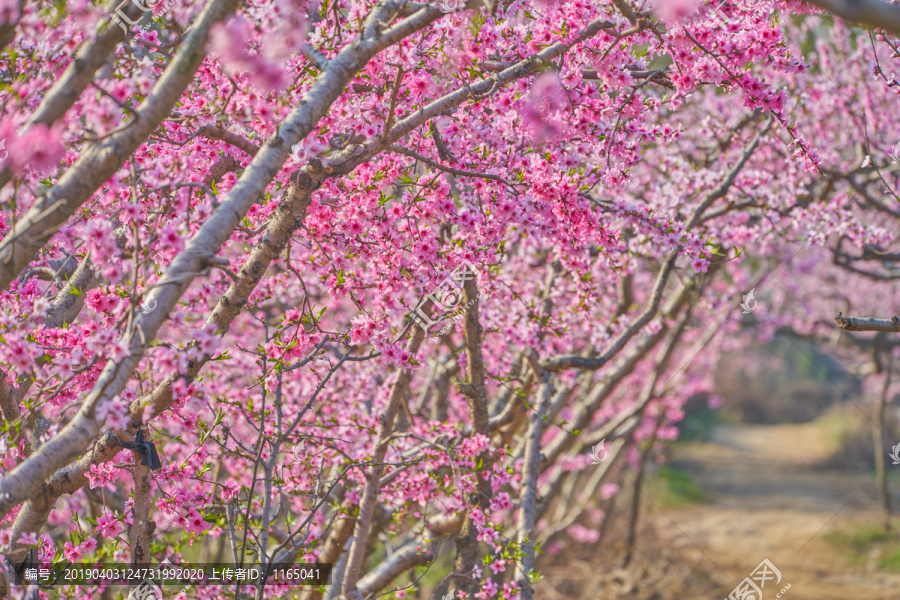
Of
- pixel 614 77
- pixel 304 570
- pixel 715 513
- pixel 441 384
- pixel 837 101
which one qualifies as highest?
pixel 837 101

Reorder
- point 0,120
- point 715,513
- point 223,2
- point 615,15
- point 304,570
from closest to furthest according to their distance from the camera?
point 223,2 → point 0,120 → point 615,15 → point 304,570 → point 715,513

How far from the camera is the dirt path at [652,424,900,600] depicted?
27.3ft

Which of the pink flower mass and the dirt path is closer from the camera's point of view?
the pink flower mass

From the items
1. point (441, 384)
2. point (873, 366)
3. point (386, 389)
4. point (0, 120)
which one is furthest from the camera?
point (873, 366)

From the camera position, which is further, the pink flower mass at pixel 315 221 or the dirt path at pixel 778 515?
the dirt path at pixel 778 515

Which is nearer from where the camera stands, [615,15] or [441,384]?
[615,15]

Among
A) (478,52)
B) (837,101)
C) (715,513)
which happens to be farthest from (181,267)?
(715,513)

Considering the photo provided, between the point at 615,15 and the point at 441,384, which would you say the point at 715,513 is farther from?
the point at 615,15

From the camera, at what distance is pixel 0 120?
2406 mm

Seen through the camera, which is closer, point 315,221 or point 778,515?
point 315,221

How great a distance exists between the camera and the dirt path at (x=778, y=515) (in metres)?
8.34

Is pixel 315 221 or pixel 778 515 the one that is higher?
pixel 315 221

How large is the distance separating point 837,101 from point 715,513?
292 inches

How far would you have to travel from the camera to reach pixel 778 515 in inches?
435
